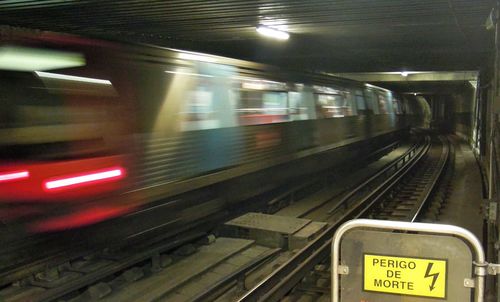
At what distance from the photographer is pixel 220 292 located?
6.00 meters

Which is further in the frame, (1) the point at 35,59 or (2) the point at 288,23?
(2) the point at 288,23

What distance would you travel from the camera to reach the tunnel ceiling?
8508 millimetres

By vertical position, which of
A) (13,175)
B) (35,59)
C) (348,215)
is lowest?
(348,215)

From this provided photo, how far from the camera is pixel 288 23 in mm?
10352

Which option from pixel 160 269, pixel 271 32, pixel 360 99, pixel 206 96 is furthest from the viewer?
pixel 360 99

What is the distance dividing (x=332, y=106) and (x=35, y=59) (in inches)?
363

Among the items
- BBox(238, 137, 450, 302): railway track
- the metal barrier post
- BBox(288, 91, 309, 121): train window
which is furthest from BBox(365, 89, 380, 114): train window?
the metal barrier post

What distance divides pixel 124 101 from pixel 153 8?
3.04 meters

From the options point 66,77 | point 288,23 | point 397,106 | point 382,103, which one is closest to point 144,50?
point 66,77

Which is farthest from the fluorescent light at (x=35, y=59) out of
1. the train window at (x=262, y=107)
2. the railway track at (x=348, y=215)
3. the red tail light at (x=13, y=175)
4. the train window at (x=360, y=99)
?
the train window at (x=360, y=99)

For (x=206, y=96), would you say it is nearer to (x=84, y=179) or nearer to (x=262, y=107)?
(x=262, y=107)

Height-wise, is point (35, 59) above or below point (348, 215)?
above

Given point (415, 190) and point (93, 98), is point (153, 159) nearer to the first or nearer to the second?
point (93, 98)

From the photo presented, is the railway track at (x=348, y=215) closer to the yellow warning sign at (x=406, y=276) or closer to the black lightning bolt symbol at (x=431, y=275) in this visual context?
the yellow warning sign at (x=406, y=276)
